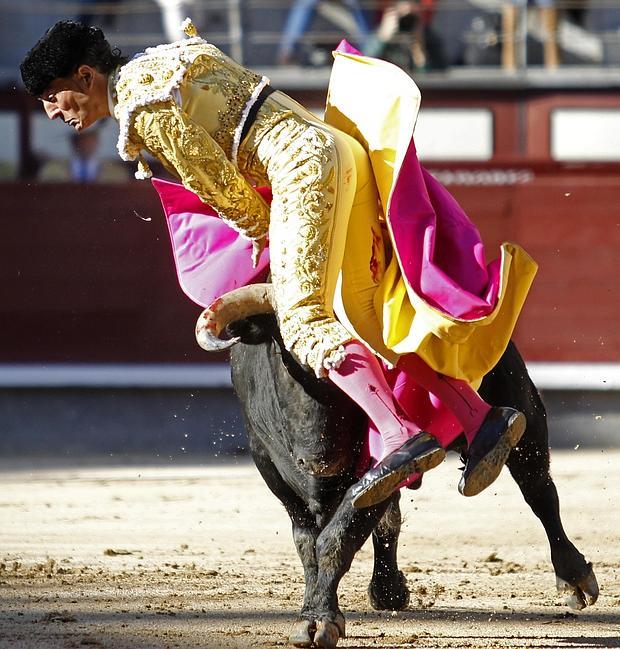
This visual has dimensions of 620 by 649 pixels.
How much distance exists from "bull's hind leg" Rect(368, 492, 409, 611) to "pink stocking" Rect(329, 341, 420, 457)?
583mm

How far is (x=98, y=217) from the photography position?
6.82m

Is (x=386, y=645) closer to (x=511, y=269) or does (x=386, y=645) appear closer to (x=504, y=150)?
(x=511, y=269)

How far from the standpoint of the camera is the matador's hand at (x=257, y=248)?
2.71m

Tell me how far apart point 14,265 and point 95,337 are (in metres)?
0.51

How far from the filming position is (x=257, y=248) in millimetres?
2721

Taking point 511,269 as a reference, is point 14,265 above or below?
below

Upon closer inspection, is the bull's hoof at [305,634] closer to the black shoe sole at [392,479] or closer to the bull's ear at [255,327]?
the black shoe sole at [392,479]

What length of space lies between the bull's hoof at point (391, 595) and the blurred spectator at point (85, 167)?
4.00 metres

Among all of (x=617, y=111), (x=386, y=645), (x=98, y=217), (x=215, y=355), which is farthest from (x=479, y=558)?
(x=617, y=111)

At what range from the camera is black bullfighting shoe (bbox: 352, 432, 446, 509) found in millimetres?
2344

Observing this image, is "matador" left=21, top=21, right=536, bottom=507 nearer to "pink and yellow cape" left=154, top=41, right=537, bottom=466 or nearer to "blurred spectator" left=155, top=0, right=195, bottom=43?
"pink and yellow cape" left=154, top=41, right=537, bottom=466

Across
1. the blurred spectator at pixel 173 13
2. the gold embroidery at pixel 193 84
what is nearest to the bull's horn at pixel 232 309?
the gold embroidery at pixel 193 84

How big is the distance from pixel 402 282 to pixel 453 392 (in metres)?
0.22

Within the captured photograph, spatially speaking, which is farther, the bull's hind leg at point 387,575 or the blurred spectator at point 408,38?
the blurred spectator at point 408,38
